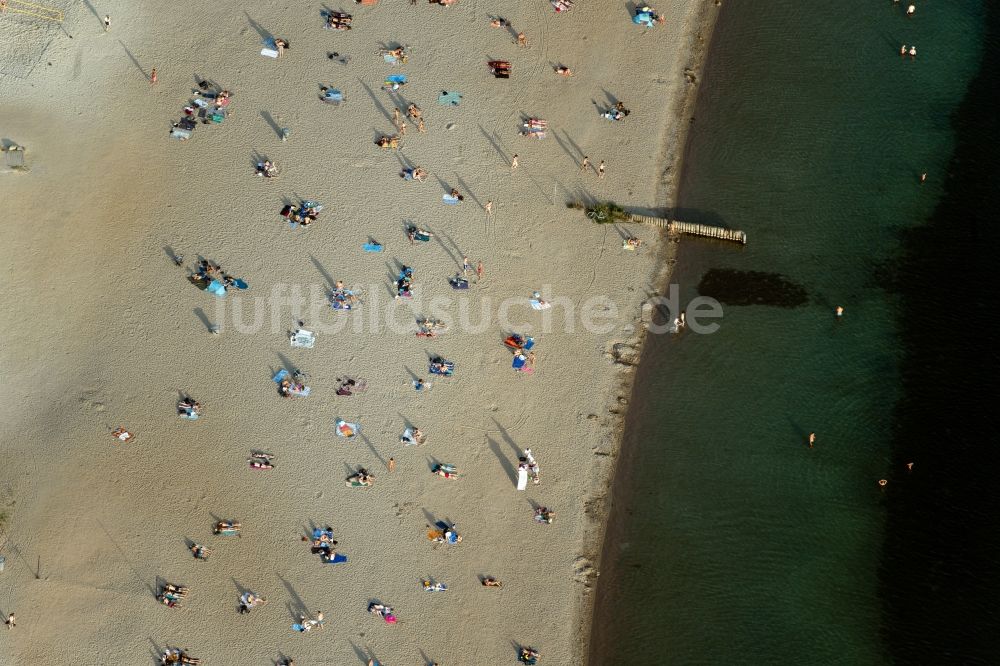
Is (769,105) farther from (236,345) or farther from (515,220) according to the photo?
(236,345)

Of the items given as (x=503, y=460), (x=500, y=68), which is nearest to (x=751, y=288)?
(x=503, y=460)

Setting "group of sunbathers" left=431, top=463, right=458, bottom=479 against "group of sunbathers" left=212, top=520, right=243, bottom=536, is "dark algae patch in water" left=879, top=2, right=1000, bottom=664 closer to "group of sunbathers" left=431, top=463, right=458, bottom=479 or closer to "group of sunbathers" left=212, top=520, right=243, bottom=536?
"group of sunbathers" left=431, top=463, right=458, bottom=479

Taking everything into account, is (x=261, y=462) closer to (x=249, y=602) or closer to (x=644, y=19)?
(x=249, y=602)

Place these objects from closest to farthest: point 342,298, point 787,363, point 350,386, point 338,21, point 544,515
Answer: point 544,515
point 350,386
point 787,363
point 342,298
point 338,21

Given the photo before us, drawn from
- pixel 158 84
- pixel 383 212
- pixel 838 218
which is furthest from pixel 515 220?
pixel 158 84

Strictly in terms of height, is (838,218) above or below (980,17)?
below

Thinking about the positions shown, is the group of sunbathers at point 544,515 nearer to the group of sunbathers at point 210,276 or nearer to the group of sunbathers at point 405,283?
the group of sunbathers at point 405,283
